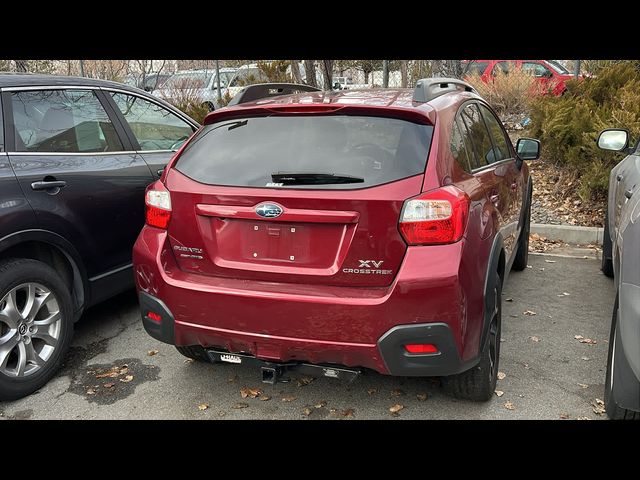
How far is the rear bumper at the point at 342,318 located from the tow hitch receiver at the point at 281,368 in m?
0.07

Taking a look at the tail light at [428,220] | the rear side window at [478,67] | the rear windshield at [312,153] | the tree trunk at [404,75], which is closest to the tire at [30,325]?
the rear windshield at [312,153]

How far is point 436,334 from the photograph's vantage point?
2445mm

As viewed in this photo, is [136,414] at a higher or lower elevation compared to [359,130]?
lower

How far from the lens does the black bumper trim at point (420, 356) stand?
245 cm

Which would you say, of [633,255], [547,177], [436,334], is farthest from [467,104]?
[547,177]

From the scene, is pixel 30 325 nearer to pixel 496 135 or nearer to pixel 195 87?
pixel 496 135

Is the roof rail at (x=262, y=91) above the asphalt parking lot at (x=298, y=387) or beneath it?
above

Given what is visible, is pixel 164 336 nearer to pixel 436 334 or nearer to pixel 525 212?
pixel 436 334

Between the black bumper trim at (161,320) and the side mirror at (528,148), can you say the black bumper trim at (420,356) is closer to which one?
the black bumper trim at (161,320)

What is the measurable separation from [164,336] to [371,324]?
116 centimetres

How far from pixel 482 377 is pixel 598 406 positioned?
745mm

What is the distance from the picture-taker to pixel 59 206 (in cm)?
355

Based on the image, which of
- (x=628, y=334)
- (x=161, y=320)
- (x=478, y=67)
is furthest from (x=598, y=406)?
(x=478, y=67)

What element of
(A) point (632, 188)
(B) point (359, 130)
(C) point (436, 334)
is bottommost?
(C) point (436, 334)
